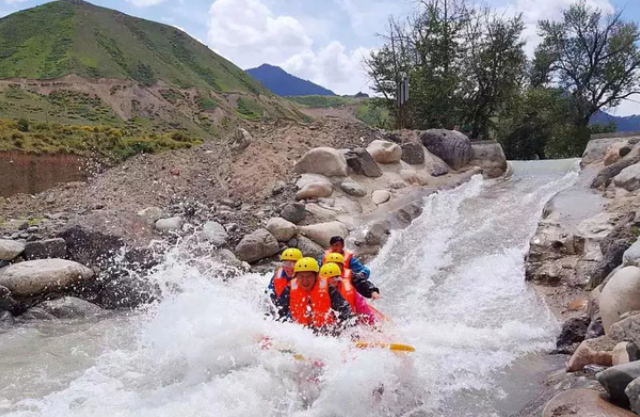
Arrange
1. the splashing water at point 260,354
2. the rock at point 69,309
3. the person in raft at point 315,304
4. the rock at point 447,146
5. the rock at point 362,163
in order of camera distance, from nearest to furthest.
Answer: the splashing water at point 260,354
the person in raft at point 315,304
the rock at point 69,309
the rock at point 362,163
the rock at point 447,146

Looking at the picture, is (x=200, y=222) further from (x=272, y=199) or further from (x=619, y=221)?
(x=619, y=221)

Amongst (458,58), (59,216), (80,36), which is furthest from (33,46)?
(59,216)

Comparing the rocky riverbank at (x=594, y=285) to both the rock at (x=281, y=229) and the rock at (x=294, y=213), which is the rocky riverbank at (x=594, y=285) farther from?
the rock at (x=294, y=213)

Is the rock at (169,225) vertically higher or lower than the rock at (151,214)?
lower

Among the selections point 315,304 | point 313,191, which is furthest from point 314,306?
point 313,191

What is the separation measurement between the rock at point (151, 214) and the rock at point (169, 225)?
193mm

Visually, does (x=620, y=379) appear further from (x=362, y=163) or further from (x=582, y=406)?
(x=362, y=163)

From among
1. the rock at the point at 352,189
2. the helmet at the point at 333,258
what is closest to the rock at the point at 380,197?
the rock at the point at 352,189

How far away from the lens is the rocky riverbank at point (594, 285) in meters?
3.76

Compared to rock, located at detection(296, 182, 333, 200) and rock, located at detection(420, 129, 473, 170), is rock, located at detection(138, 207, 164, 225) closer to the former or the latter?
rock, located at detection(296, 182, 333, 200)

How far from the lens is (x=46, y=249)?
338 inches

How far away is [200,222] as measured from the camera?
1011 centimetres

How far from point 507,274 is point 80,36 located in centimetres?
7596

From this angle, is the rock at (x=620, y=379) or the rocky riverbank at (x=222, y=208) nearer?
the rock at (x=620, y=379)
